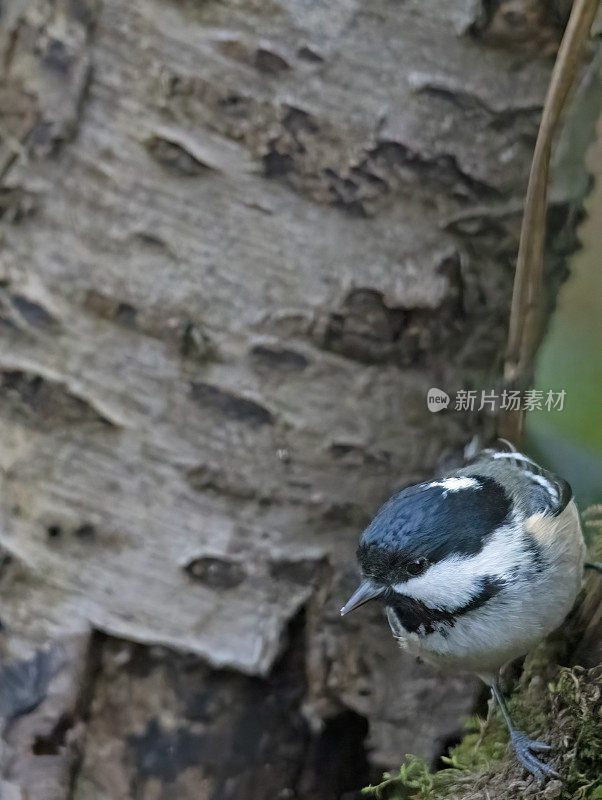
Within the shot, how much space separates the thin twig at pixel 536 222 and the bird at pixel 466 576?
0.26 metres

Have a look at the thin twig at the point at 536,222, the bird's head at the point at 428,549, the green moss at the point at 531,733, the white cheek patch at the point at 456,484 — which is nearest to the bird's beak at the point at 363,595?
the bird's head at the point at 428,549

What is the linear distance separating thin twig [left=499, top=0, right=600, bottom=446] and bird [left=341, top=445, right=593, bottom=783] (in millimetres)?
262

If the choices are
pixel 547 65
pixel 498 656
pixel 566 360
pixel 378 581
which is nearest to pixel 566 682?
pixel 498 656

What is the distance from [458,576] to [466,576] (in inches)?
0.5

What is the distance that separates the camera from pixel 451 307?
4.51ft

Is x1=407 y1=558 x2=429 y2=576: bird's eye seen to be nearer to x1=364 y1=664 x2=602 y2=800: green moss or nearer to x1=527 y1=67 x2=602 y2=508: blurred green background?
x1=364 y1=664 x2=602 y2=800: green moss

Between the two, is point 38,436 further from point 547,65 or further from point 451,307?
point 547,65

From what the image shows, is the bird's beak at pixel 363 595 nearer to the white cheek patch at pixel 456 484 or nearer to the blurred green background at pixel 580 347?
the white cheek patch at pixel 456 484

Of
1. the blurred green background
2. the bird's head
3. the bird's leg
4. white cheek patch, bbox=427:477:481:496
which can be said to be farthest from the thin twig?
the bird's leg

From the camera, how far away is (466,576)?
1286 millimetres

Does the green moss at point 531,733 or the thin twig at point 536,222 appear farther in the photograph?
the thin twig at point 536,222

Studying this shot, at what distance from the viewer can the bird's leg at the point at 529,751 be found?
3.61 ft

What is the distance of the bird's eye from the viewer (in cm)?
127

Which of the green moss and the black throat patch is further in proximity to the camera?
the black throat patch
